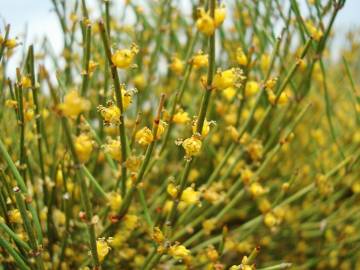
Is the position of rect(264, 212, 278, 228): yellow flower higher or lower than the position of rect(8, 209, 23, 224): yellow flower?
higher

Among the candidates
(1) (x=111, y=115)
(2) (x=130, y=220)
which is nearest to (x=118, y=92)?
(1) (x=111, y=115)

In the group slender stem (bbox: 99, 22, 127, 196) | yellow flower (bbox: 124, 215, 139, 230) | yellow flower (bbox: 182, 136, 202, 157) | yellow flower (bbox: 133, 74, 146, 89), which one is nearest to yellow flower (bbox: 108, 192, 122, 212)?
yellow flower (bbox: 124, 215, 139, 230)

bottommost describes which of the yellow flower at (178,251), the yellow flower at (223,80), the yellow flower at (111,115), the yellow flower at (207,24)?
the yellow flower at (178,251)

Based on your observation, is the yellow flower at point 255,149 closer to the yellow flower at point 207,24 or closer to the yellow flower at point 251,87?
the yellow flower at point 251,87

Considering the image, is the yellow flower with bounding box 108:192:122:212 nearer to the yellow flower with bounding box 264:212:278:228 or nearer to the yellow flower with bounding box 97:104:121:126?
the yellow flower with bounding box 97:104:121:126

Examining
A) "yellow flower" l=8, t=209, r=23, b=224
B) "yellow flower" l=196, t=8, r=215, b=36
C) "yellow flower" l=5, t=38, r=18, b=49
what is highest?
"yellow flower" l=5, t=38, r=18, b=49

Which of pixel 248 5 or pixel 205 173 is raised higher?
pixel 248 5

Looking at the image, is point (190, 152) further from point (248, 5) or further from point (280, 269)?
point (248, 5)

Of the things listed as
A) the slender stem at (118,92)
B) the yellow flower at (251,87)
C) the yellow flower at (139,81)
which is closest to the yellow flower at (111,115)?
the slender stem at (118,92)

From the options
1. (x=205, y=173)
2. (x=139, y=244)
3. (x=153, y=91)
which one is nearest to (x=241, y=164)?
(x=205, y=173)

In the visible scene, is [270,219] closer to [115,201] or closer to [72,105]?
[115,201]

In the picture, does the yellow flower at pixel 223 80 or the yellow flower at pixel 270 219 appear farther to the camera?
the yellow flower at pixel 270 219
